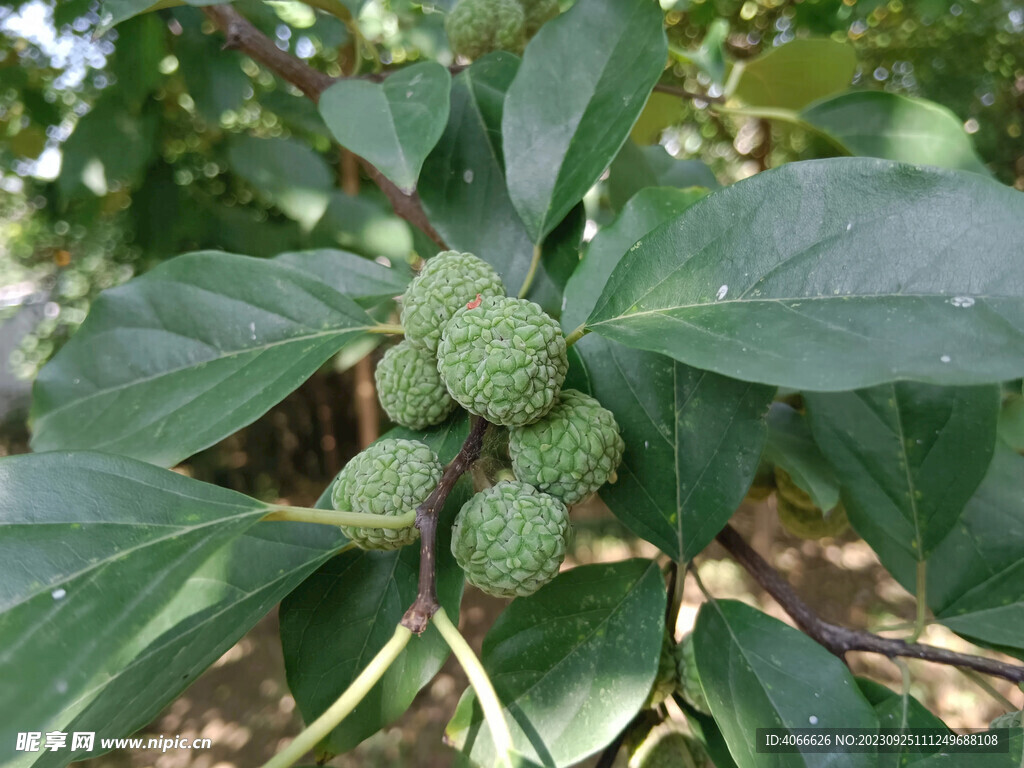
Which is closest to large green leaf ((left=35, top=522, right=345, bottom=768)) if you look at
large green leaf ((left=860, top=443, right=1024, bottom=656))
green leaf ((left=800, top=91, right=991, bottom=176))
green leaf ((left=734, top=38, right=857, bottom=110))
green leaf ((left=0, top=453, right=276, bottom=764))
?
green leaf ((left=0, top=453, right=276, bottom=764))

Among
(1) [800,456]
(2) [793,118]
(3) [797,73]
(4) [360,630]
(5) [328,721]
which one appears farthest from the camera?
(3) [797,73]

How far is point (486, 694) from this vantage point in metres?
0.45

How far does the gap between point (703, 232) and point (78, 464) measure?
555 millimetres

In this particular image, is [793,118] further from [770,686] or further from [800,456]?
[770,686]

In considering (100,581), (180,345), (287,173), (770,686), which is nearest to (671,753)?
(770,686)

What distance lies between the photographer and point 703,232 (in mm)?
548

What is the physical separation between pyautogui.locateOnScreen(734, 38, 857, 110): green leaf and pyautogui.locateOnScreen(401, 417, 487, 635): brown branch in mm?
Result: 1051

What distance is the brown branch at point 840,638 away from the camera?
0.63 meters

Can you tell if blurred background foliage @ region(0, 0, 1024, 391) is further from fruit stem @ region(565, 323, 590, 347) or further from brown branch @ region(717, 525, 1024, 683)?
brown branch @ region(717, 525, 1024, 683)

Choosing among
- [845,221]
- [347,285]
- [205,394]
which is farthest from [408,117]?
[845,221]

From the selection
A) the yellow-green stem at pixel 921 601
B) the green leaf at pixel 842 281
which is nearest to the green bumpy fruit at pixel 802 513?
the yellow-green stem at pixel 921 601

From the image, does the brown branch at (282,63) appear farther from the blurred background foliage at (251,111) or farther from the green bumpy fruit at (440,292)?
the green bumpy fruit at (440,292)

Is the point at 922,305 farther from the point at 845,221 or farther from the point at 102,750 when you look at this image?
the point at 102,750

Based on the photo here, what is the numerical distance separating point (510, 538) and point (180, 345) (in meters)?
0.49
